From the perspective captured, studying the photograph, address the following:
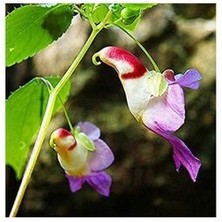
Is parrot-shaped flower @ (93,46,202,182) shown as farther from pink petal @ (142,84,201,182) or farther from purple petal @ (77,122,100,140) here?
purple petal @ (77,122,100,140)

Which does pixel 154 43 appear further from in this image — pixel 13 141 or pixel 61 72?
pixel 13 141

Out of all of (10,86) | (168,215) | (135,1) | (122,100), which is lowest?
(168,215)

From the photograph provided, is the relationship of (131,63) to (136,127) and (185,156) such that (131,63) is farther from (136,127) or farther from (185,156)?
(136,127)

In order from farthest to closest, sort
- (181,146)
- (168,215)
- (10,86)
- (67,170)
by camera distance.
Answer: (168,215) → (10,86) → (67,170) → (181,146)

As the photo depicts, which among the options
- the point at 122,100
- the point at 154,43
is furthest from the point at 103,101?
the point at 154,43

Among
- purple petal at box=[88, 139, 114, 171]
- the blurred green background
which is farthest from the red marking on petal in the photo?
the blurred green background

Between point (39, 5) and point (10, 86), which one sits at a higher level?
point (39, 5)

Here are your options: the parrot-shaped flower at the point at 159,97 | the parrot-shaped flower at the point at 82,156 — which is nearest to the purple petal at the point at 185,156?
the parrot-shaped flower at the point at 159,97

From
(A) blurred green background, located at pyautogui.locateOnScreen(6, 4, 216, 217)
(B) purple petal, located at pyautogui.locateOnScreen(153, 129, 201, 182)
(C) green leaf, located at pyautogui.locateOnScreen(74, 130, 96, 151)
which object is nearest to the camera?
(B) purple petal, located at pyautogui.locateOnScreen(153, 129, 201, 182)
